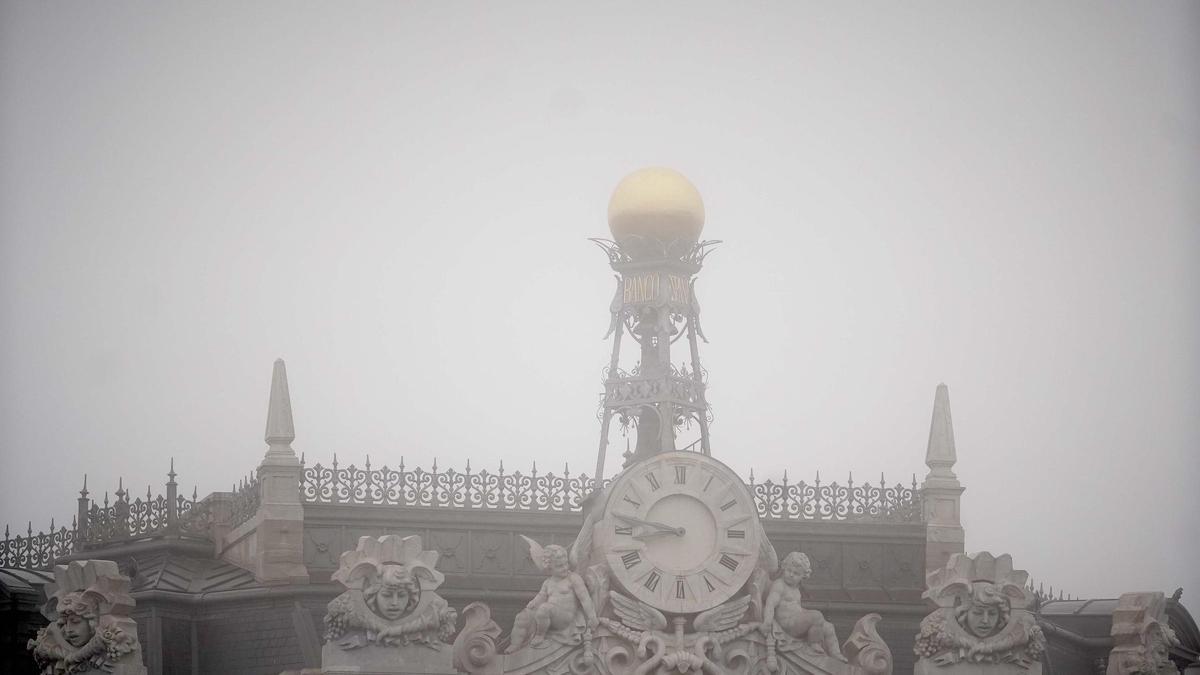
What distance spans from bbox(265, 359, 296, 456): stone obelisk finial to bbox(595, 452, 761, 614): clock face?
7.00 meters

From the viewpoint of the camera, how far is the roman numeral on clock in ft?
136

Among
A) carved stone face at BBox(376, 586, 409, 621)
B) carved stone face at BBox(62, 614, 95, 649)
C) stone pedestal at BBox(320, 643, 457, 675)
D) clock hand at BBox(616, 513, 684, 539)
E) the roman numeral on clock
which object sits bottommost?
stone pedestal at BBox(320, 643, 457, 675)

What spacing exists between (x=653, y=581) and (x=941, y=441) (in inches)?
331

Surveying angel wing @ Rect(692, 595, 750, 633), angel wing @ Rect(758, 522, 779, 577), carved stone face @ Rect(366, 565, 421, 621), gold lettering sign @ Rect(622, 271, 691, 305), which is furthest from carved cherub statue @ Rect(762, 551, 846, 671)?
gold lettering sign @ Rect(622, 271, 691, 305)

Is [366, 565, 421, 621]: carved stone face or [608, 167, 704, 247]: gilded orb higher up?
[608, 167, 704, 247]: gilded orb

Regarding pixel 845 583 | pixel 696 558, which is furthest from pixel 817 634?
pixel 845 583

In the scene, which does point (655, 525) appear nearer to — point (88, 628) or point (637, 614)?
point (637, 614)

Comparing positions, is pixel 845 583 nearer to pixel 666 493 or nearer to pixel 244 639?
pixel 666 493

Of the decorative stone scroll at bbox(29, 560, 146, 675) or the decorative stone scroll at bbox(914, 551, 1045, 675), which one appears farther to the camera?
the decorative stone scroll at bbox(914, 551, 1045, 675)

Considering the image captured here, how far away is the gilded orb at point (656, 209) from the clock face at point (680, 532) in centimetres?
729

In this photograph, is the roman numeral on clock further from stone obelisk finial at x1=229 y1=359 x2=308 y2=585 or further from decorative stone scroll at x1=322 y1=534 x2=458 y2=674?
stone obelisk finial at x1=229 y1=359 x2=308 y2=585

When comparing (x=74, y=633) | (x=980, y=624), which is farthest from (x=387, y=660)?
(x=980, y=624)

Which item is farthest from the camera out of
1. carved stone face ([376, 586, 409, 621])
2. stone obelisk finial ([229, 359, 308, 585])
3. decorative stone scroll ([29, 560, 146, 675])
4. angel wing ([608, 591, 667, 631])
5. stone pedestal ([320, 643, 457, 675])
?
stone obelisk finial ([229, 359, 308, 585])

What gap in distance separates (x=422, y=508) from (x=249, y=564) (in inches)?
125
